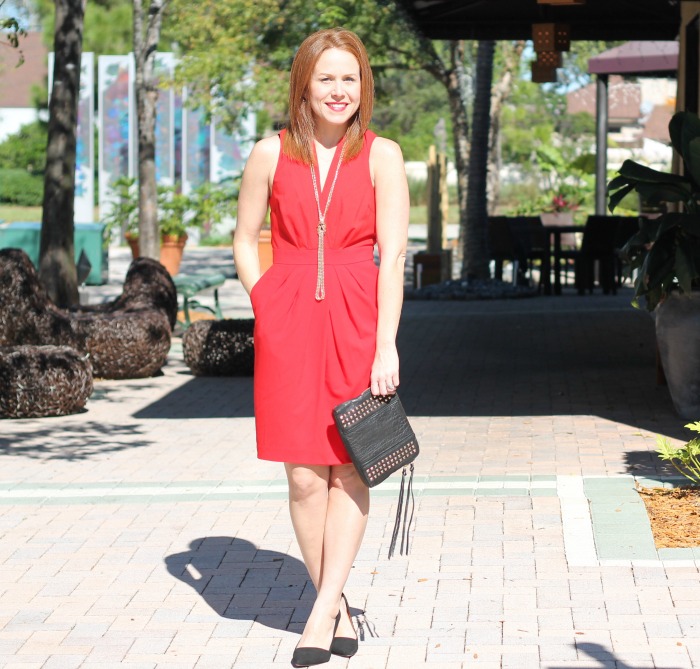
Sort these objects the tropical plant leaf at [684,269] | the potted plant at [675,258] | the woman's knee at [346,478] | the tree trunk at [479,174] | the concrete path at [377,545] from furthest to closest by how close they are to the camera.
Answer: the tree trunk at [479,174] → the potted plant at [675,258] → the tropical plant leaf at [684,269] → the concrete path at [377,545] → the woman's knee at [346,478]

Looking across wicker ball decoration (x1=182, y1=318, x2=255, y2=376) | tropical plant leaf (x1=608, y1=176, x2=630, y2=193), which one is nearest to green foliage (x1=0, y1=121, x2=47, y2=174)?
wicker ball decoration (x1=182, y1=318, x2=255, y2=376)

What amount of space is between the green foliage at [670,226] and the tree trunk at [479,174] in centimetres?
1066

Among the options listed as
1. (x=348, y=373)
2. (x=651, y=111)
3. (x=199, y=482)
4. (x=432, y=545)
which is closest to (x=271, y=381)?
(x=348, y=373)

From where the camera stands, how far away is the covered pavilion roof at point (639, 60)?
20469mm

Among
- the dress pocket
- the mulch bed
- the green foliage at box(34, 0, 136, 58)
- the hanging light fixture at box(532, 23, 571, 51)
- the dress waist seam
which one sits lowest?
the mulch bed

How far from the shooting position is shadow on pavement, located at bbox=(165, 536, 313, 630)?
4.93m

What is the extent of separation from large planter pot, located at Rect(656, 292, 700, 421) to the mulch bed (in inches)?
80.4

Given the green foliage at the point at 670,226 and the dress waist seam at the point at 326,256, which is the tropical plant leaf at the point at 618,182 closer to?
the green foliage at the point at 670,226

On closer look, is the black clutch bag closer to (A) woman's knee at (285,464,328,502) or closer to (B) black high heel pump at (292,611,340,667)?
(A) woman's knee at (285,464,328,502)

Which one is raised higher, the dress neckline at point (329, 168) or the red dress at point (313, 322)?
the dress neckline at point (329, 168)

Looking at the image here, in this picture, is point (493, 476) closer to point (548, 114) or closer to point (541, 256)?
point (541, 256)

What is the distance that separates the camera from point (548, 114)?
63219 millimetres

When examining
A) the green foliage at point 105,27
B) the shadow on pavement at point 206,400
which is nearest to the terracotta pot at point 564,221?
the shadow on pavement at point 206,400

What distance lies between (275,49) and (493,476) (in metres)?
15.4
